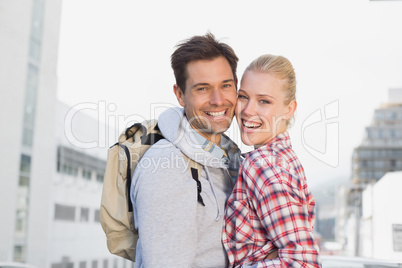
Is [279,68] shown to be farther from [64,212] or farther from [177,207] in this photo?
[64,212]

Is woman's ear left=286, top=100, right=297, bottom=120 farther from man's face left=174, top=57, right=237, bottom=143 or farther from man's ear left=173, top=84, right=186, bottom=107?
man's ear left=173, top=84, right=186, bottom=107

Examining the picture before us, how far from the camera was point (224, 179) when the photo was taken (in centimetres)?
153

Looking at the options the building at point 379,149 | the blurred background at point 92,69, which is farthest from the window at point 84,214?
the building at point 379,149

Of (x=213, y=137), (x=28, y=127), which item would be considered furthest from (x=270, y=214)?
(x=28, y=127)

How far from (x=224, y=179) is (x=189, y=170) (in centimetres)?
16

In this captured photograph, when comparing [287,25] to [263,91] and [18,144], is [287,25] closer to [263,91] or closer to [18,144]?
[18,144]

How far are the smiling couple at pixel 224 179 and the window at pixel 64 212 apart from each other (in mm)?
21882

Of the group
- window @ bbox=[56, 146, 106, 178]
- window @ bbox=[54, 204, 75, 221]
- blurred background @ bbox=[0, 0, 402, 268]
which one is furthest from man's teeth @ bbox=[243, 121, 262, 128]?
window @ bbox=[56, 146, 106, 178]

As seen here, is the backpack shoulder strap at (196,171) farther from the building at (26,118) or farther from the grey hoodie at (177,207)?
the building at (26,118)

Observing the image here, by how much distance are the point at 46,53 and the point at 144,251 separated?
1719cm

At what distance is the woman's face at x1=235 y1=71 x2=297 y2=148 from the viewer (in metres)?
1.56

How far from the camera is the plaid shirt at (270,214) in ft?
4.09

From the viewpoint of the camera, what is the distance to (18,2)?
620 inches

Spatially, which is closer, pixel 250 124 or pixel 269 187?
pixel 269 187
